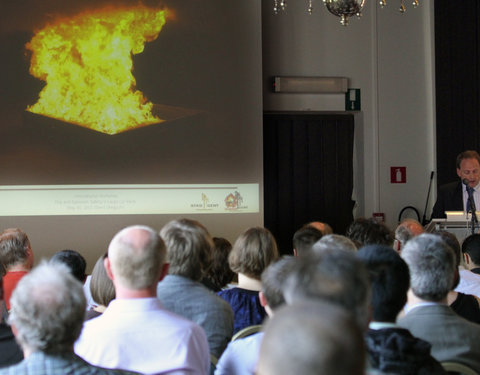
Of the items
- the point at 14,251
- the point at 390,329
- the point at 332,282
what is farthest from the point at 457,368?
the point at 14,251

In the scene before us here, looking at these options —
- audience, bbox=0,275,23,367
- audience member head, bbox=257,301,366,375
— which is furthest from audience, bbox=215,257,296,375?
audience member head, bbox=257,301,366,375

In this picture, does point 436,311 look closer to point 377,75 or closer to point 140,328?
point 140,328

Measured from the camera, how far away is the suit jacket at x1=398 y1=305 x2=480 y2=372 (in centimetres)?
187

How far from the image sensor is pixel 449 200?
213 inches

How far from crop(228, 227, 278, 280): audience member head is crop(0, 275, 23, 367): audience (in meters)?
1.03

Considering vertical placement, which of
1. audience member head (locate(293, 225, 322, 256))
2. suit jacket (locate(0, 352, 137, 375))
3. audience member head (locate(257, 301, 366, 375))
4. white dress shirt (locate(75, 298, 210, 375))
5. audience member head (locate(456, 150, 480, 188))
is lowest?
white dress shirt (locate(75, 298, 210, 375))

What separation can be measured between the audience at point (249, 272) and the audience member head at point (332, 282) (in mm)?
1439

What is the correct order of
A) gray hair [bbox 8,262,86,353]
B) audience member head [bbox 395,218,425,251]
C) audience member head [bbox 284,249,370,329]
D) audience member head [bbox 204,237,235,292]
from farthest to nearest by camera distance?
audience member head [bbox 395,218,425,251] < audience member head [bbox 204,237,235,292] < gray hair [bbox 8,262,86,353] < audience member head [bbox 284,249,370,329]

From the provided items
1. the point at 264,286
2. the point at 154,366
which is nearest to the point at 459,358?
the point at 264,286

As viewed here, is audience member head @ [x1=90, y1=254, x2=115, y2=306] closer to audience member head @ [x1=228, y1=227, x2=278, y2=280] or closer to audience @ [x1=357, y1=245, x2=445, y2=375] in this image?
audience member head @ [x1=228, y1=227, x2=278, y2=280]

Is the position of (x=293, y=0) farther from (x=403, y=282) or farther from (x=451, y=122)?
(x=403, y=282)

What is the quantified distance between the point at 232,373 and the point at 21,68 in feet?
18.4

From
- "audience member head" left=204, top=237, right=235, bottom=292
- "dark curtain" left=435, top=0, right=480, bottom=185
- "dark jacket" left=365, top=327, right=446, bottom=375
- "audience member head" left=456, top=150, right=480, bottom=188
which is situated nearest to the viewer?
"dark jacket" left=365, top=327, right=446, bottom=375

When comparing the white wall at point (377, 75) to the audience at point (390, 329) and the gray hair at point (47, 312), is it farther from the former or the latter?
the gray hair at point (47, 312)
